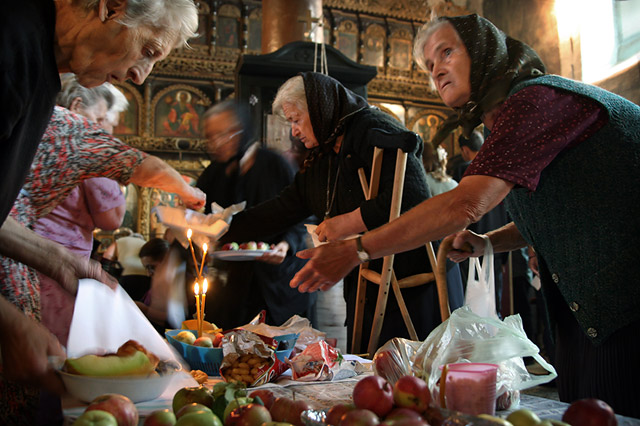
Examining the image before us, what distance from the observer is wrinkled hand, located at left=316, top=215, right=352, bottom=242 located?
221 centimetres

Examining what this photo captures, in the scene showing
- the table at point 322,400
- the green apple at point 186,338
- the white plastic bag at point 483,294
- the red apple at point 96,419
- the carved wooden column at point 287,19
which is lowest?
the table at point 322,400

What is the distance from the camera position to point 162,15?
1.34m

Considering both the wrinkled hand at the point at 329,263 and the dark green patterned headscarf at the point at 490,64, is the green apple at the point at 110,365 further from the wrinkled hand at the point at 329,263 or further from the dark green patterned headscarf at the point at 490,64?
the dark green patterned headscarf at the point at 490,64

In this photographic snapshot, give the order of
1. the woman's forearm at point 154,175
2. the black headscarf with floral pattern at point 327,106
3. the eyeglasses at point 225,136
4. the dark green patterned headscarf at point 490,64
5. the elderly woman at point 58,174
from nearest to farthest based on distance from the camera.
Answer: the elderly woman at point 58,174 < the dark green patterned headscarf at point 490,64 < the woman's forearm at point 154,175 < the black headscarf with floral pattern at point 327,106 < the eyeglasses at point 225,136

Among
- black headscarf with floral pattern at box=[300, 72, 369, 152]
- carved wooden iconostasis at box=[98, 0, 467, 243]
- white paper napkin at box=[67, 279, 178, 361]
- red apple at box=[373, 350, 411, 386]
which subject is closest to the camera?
white paper napkin at box=[67, 279, 178, 361]

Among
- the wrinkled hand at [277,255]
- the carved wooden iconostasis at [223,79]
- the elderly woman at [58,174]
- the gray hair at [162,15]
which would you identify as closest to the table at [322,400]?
the elderly woman at [58,174]

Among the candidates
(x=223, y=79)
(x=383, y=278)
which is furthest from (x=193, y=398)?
(x=223, y=79)

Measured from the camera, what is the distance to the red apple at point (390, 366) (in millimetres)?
1266

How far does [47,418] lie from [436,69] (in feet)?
5.25

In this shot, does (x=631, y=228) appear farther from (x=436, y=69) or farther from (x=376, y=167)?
(x=376, y=167)

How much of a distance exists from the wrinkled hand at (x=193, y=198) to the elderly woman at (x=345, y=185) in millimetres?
594

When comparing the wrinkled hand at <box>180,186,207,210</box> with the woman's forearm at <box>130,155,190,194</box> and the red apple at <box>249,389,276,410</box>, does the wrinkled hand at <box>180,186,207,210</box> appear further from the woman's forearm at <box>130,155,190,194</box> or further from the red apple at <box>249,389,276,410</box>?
the red apple at <box>249,389,276,410</box>

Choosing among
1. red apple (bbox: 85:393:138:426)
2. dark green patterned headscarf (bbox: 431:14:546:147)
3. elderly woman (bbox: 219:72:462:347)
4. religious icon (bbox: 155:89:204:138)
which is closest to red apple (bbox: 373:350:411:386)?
red apple (bbox: 85:393:138:426)

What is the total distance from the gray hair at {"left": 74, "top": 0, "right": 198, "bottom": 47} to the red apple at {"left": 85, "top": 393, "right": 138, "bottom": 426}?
842 mm
